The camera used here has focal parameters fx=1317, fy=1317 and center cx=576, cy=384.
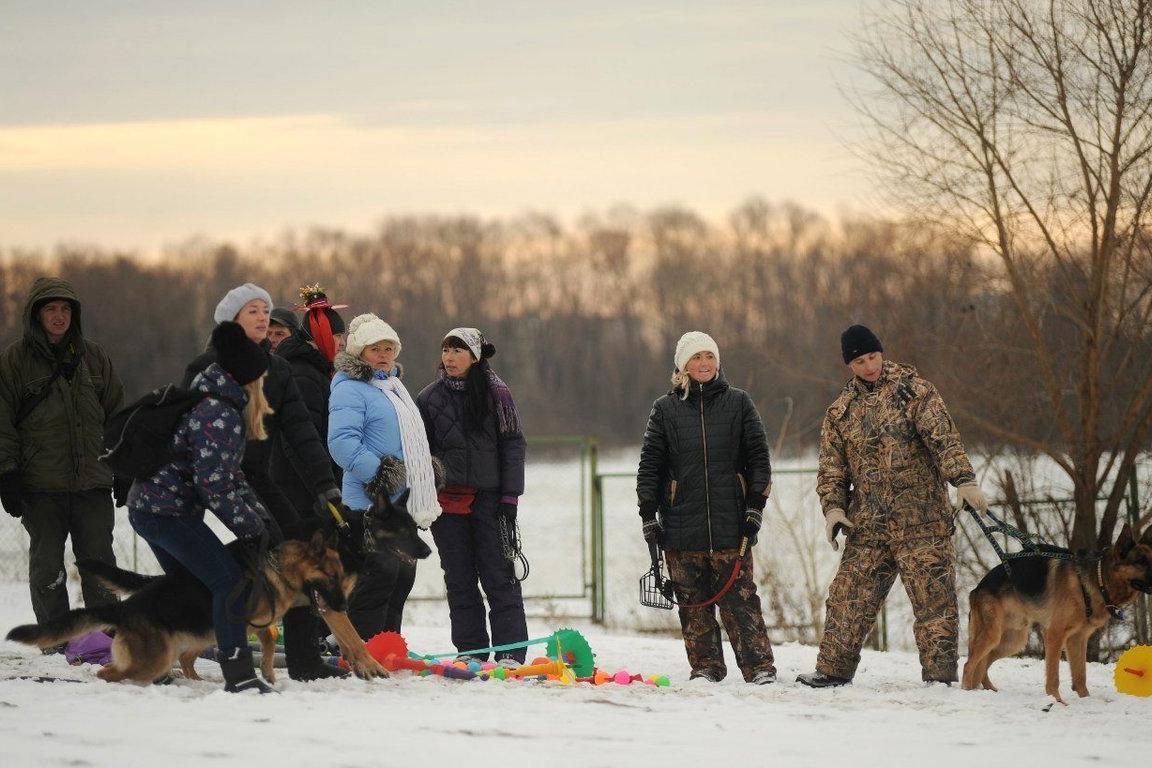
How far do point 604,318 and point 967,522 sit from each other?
40704 mm

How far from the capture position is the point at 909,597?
694 centimetres

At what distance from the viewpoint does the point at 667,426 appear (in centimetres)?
714

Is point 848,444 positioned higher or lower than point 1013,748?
higher

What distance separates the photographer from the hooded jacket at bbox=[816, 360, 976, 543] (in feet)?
22.0

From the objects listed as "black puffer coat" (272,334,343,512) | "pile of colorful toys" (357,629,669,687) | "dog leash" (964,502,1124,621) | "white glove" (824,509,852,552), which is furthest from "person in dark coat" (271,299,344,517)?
"dog leash" (964,502,1124,621)

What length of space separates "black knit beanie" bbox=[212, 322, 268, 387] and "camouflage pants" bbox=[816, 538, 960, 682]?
3.26 meters

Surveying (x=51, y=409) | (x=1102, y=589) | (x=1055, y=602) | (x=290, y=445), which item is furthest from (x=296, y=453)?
(x=1102, y=589)

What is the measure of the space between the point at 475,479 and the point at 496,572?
53cm

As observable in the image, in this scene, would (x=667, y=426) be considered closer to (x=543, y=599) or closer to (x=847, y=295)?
(x=543, y=599)

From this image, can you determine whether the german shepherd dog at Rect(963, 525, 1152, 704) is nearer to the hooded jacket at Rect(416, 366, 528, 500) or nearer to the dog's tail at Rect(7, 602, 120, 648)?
the hooded jacket at Rect(416, 366, 528, 500)

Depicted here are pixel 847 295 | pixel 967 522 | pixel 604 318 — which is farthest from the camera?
pixel 604 318

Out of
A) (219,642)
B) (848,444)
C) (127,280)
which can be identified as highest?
(127,280)

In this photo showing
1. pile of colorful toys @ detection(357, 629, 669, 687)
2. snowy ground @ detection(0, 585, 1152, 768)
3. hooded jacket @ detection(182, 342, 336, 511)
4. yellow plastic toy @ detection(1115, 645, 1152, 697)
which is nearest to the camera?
snowy ground @ detection(0, 585, 1152, 768)

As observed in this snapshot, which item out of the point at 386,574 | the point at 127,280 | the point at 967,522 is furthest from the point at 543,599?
the point at 127,280
